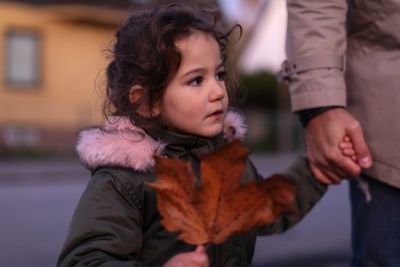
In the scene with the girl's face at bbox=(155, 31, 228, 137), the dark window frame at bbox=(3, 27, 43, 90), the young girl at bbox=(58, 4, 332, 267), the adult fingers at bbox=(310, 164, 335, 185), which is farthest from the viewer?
the dark window frame at bbox=(3, 27, 43, 90)

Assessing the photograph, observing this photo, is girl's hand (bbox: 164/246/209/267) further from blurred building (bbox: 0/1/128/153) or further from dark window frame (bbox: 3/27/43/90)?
dark window frame (bbox: 3/27/43/90)

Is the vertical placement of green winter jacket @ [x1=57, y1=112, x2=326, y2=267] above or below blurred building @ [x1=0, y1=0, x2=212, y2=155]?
above

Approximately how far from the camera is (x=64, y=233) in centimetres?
678

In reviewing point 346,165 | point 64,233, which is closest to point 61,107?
point 64,233

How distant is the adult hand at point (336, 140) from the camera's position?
193cm

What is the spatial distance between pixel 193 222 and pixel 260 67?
23336 mm

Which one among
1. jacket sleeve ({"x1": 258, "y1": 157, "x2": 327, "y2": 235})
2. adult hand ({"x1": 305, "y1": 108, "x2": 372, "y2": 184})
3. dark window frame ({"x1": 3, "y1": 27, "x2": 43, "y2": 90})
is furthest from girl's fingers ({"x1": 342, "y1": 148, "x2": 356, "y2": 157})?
dark window frame ({"x1": 3, "y1": 27, "x2": 43, "y2": 90})

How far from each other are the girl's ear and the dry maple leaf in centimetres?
47

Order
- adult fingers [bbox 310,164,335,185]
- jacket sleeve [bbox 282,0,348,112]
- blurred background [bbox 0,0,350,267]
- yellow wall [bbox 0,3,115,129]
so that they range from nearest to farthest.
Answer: jacket sleeve [bbox 282,0,348,112] → adult fingers [bbox 310,164,335,185] → blurred background [bbox 0,0,350,267] → yellow wall [bbox 0,3,115,129]

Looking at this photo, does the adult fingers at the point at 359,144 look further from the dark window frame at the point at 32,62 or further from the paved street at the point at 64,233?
the dark window frame at the point at 32,62

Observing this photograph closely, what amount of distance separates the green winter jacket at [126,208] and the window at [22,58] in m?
17.8

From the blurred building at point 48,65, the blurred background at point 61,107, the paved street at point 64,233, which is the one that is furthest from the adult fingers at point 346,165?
the blurred building at point 48,65

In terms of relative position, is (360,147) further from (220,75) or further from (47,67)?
(47,67)

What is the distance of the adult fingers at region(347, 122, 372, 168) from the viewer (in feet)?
6.31
